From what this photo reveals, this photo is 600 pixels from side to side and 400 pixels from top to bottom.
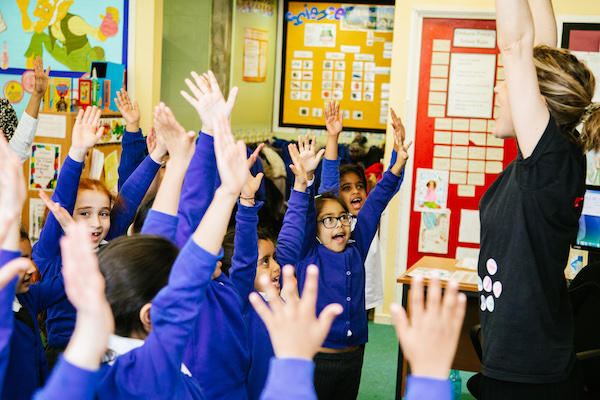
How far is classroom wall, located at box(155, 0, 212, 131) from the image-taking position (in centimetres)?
563

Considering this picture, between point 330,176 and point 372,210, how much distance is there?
1.11 feet

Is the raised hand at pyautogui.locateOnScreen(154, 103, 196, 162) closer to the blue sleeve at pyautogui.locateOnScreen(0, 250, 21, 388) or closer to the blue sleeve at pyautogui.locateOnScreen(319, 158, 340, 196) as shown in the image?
the blue sleeve at pyautogui.locateOnScreen(0, 250, 21, 388)

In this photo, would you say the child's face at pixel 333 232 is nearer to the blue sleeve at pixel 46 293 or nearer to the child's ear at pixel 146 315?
the blue sleeve at pixel 46 293

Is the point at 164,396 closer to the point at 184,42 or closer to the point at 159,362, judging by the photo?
the point at 159,362

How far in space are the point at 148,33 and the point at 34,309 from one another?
10.8 feet

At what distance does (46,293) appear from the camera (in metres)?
2.04

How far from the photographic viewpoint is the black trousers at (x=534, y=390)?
1.55 m

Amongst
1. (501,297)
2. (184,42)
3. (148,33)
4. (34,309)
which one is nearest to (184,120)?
(184,42)

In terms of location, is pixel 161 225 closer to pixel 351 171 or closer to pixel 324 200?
pixel 324 200

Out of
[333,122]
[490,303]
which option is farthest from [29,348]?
[333,122]

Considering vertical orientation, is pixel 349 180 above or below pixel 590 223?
above

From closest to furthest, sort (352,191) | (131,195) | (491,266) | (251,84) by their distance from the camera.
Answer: (491,266)
(131,195)
(352,191)
(251,84)

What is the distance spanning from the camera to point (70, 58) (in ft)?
16.5

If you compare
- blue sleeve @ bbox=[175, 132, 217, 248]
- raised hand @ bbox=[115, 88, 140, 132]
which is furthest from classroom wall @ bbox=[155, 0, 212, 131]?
blue sleeve @ bbox=[175, 132, 217, 248]
